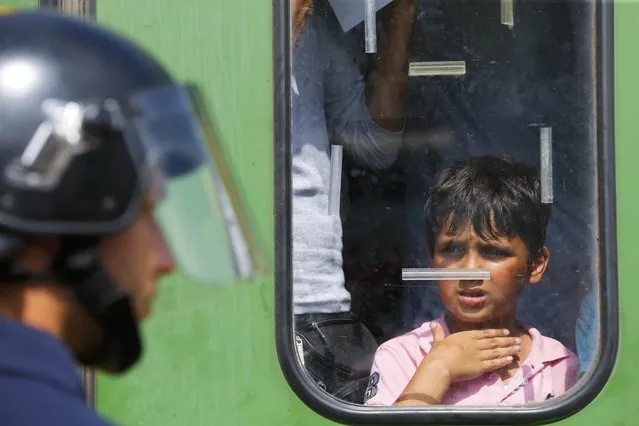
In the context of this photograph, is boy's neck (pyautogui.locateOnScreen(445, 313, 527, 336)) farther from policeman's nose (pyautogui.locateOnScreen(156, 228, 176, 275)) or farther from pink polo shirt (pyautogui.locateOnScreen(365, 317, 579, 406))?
policeman's nose (pyautogui.locateOnScreen(156, 228, 176, 275))

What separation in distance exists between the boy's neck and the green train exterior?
0.59 ft

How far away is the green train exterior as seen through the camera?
7.12 ft

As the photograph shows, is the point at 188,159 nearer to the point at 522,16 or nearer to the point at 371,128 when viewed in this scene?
the point at 371,128

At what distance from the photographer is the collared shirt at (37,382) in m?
1.12

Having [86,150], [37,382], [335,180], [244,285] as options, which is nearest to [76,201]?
[86,150]

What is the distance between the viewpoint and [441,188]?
2250mm

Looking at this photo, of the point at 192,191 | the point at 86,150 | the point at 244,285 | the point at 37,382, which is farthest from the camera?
the point at 244,285

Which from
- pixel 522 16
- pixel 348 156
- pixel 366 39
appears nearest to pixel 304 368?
pixel 348 156

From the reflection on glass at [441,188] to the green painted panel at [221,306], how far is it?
0.25 feet

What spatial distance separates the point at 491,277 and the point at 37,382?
1.24 metres

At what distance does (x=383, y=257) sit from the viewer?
223cm

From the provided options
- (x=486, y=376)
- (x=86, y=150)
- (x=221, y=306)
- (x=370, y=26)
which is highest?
(x=370, y=26)

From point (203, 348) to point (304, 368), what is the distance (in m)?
0.19

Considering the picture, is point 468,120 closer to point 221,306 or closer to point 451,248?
point 451,248
